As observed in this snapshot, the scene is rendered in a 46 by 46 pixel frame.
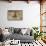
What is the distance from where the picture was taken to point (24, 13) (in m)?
4.31

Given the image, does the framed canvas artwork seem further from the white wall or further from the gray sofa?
the gray sofa

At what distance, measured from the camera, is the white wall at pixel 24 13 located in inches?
168

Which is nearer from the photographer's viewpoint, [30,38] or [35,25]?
[30,38]

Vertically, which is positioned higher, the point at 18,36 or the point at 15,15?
the point at 15,15

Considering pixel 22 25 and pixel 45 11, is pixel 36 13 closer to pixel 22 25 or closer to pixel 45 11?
pixel 45 11

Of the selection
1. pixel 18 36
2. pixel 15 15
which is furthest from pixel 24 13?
pixel 18 36

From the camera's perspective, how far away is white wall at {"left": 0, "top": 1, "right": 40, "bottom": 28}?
427cm

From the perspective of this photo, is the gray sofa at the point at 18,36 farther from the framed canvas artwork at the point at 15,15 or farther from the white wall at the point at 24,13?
the framed canvas artwork at the point at 15,15

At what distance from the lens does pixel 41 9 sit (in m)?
4.32

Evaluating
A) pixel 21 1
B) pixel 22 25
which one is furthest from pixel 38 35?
pixel 21 1

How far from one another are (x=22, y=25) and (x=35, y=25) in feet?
1.63

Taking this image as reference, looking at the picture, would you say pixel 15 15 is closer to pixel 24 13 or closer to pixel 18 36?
pixel 24 13

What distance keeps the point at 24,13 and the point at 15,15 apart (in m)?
0.36

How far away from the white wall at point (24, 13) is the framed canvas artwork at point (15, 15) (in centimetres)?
11
